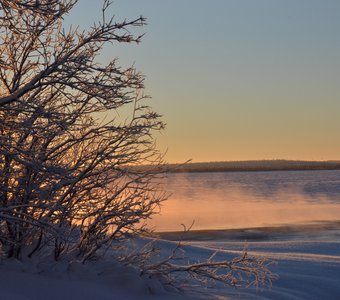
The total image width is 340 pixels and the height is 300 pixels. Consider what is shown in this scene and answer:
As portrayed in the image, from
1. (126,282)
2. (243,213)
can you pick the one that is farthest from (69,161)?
(243,213)

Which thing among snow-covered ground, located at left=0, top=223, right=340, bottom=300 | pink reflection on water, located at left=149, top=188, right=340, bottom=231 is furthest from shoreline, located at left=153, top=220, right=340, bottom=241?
snow-covered ground, located at left=0, top=223, right=340, bottom=300

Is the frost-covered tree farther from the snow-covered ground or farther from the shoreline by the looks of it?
the shoreline

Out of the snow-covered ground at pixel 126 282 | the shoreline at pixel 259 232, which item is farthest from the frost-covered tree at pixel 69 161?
the shoreline at pixel 259 232

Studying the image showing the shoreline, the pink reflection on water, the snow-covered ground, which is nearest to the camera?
the snow-covered ground

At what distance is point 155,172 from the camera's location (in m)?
8.92

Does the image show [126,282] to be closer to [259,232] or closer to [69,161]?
[69,161]

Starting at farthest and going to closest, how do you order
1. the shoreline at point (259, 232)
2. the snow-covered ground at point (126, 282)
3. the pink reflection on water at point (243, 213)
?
the pink reflection on water at point (243, 213) → the shoreline at point (259, 232) → the snow-covered ground at point (126, 282)

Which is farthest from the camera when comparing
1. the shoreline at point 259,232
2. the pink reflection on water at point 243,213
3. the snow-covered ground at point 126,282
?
the pink reflection on water at point 243,213

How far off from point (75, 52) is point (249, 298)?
3.75 metres

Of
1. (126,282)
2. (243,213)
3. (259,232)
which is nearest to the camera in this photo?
(126,282)

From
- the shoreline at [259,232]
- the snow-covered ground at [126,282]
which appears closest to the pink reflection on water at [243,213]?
the shoreline at [259,232]

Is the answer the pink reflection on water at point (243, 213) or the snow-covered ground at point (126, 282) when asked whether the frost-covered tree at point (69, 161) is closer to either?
the snow-covered ground at point (126, 282)

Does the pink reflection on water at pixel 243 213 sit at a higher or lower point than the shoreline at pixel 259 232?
higher

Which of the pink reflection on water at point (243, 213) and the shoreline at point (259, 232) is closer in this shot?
the shoreline at point (259, 232)
